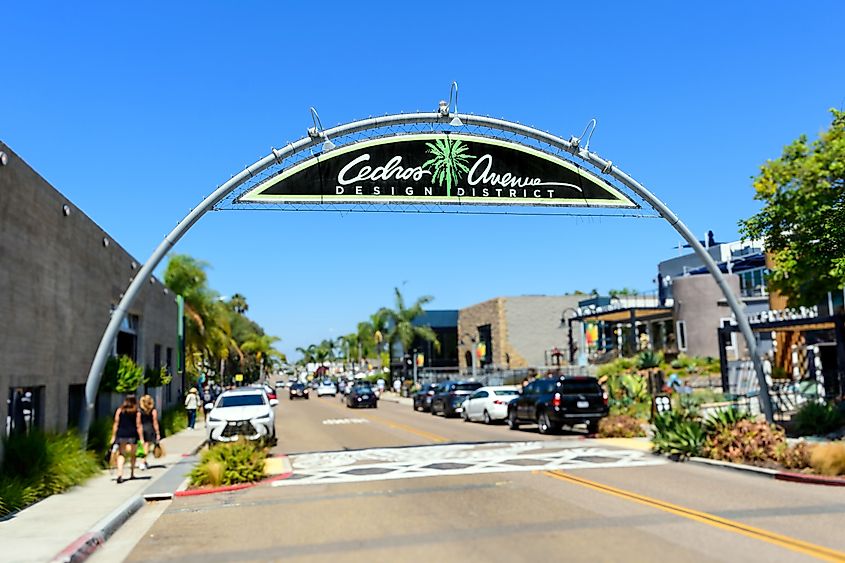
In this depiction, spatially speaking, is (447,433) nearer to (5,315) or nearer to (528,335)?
(5,315)

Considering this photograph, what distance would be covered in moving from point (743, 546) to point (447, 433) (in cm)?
1826

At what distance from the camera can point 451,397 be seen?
3584 cm

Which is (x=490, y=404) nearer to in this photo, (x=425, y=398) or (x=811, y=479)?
(x=425, y=398)

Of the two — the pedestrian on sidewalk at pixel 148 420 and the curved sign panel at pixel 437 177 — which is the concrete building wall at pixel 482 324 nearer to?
the curved sign panel at pixel 437 177

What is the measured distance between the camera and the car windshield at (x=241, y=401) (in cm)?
2130

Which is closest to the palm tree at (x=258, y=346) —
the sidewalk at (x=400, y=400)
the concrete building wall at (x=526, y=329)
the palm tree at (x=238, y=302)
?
the palm tree at (x=238, y=302)

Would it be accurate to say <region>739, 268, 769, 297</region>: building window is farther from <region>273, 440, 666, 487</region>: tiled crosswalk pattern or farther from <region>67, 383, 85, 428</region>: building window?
<region>67, 383, 85, 428</region>: building window

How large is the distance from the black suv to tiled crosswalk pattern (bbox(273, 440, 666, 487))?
2.39 m

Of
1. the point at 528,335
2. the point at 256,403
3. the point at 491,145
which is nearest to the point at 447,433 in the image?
the point at 256,403

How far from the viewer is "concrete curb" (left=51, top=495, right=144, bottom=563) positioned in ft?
27.7

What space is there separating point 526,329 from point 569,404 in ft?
151

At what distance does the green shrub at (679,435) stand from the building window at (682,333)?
30262mm

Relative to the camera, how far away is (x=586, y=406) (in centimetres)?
2302

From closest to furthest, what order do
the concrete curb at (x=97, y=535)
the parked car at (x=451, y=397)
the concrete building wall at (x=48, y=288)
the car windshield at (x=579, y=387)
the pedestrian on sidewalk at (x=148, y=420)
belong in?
the concrete curb at (x=97, y=535) < the concrete building wall at (x=48, y=288) < the pedestrian on sidewalk at (x=148, y=420) < the car windshield at (x=579, y=387) < the parked car at (x=451, y=397)
